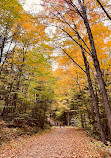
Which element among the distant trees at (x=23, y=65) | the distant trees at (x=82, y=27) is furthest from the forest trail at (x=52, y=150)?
the distant trees at (x=23, y=65)

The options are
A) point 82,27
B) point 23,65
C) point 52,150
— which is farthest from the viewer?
point 23,65

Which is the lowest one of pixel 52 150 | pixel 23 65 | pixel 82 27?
pixel 52 150

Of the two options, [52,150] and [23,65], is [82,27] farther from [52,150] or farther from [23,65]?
[52,150]

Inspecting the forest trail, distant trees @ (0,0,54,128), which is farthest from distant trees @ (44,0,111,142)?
the forest trail

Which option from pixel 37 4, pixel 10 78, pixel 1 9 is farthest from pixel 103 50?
pixel 10 78

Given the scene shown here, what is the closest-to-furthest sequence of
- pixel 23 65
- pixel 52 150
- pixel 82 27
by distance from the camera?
pixel 52 150, pixel 82 27, pixel 23 65

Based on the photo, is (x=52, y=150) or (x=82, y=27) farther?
(x=82, y=27)

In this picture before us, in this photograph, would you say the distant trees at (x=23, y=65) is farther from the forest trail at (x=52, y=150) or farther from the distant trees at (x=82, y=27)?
the forest trail at (x=52, y=150)

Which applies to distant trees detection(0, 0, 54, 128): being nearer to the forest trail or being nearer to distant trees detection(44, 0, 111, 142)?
distant trees detection(44, 0, 111, 142)

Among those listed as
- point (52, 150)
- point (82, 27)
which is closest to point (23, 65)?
point (82, 27)

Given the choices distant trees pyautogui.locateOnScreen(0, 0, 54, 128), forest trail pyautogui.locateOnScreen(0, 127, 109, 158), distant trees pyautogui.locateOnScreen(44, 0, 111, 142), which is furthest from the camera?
distant trees pyautogui.locateOnScreen(0, 0, 54, 128)

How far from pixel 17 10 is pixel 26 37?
6.90 feet

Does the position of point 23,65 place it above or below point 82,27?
below

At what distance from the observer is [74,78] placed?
927 centimetres
